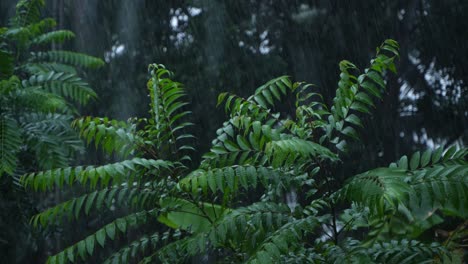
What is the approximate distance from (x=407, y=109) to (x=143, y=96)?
3363 mm

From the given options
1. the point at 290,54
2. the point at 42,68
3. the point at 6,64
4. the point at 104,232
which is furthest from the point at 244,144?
the point at 290,54

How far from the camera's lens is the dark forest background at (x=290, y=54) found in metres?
8.48

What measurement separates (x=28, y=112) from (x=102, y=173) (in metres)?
2.41

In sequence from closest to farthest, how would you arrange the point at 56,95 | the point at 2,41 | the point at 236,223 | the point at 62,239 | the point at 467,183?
1. the point at 467,183
2. the point at 236,223
3. the point at 56,95
4. the point at 2,41
5. the point at 62,239

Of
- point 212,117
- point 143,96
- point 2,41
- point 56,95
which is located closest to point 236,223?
point 56,95

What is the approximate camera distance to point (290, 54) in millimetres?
8867

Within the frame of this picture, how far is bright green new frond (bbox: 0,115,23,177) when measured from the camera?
4473mm

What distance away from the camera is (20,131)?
496 cm

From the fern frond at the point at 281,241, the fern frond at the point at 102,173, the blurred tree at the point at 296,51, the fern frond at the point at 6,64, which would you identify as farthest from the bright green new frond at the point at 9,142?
the blurred tree at the point at 296,51

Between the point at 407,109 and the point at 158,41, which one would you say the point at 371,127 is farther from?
the point at 158,41

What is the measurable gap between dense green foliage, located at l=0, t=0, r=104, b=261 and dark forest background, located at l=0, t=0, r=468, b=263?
8.11 ft

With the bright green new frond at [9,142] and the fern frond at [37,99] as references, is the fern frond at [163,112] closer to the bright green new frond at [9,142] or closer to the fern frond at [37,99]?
the bright green new frond at [9,142]

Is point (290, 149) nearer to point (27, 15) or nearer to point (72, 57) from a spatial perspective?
point (72, 57)

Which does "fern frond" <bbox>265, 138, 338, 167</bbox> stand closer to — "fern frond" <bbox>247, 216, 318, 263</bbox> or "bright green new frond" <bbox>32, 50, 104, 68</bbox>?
"fern frond" <bbox>247, 216, 318, 263</bbox>
